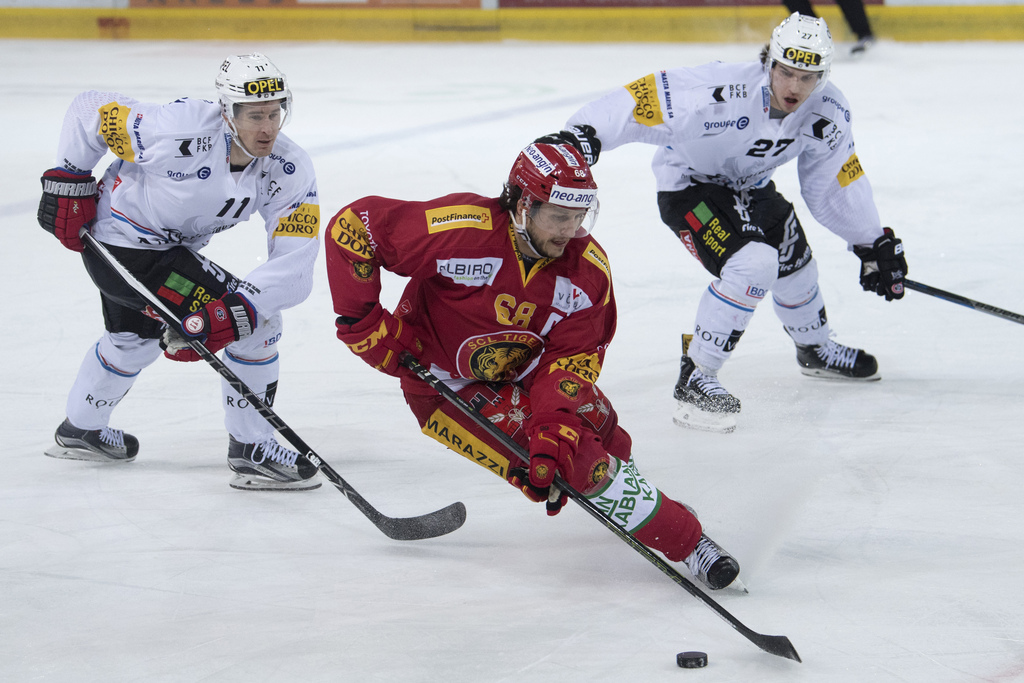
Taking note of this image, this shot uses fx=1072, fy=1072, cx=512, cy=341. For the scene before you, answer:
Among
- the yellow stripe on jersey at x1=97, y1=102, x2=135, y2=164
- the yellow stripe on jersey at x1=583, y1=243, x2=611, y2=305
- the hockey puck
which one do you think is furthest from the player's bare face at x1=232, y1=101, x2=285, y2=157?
the hockey puck

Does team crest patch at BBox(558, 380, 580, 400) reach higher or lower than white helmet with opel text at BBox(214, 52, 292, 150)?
lower

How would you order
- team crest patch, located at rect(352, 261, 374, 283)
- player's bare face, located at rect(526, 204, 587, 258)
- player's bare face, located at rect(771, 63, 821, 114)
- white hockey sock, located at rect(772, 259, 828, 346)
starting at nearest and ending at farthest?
1. player's bare face, located at rect(526, 204, 587, 258)
2. team crest patch, located at rect(352, 261, 374, 283)
3. player's bare face, located at rect(771, 63, 821, 114)
4. white hockey sock, located at rect(772, 259, 828, 346)

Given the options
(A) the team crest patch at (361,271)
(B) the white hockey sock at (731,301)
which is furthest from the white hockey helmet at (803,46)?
(A) the team crest patch at (361,271)

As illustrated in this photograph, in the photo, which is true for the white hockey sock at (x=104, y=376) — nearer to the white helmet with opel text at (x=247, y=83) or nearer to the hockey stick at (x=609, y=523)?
Answer: the white helmet with opel text at (x=247, y=83)

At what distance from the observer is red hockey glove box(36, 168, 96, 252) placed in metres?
2.73

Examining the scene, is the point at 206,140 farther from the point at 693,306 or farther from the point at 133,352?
the point at 693,306

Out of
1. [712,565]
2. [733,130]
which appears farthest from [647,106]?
[712,565]

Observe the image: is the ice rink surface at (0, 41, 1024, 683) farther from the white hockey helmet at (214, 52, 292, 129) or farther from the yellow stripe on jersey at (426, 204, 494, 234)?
the white hockey helmet at (214, 52, 292, 129)

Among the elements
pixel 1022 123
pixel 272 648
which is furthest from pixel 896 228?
pixel 272 648

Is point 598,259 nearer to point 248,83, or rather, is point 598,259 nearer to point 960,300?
point 248,83

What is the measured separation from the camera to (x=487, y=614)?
2.18 metres

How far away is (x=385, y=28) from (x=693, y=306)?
6734 millimetres

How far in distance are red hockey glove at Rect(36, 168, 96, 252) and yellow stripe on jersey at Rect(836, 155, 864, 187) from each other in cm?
223

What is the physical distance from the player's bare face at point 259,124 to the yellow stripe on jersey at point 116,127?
30cm
